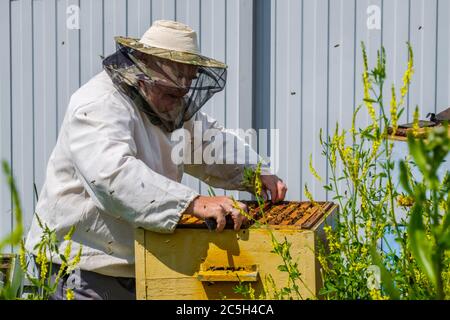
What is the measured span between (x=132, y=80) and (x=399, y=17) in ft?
7.15

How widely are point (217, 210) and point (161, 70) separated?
0.76 meters

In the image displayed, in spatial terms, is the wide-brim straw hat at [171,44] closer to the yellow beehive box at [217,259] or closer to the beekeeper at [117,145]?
the beekeeper at [117,145]

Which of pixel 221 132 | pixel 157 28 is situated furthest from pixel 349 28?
pixel 157 28

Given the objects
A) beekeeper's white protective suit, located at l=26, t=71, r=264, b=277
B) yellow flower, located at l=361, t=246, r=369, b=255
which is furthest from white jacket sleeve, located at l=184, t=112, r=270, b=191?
yellow flower, located at l=361, t=246, r=369, b=255

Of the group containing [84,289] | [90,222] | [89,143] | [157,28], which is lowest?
[84,289]

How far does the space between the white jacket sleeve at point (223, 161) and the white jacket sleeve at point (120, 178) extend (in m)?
0.69

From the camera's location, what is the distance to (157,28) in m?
2.78

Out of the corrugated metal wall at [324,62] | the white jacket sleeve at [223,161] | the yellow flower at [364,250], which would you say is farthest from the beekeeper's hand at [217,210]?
the corrugated metal wall at [324,62]

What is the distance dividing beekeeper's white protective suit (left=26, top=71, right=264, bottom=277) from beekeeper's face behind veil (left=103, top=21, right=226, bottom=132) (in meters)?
0.05

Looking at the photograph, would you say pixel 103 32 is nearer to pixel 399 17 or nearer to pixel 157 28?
pixel 399 17

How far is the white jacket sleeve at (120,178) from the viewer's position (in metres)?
2.20

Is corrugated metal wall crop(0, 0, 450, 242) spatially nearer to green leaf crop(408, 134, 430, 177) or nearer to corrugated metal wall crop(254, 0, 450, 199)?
corrugated metal wall crop(254, 0, 450, 199)

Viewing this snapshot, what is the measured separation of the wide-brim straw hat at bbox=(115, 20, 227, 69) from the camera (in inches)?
104
